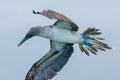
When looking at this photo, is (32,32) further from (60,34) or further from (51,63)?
(51,63)

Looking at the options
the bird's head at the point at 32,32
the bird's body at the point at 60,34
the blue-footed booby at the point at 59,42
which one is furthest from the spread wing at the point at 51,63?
the bird's head at the point at 32,32

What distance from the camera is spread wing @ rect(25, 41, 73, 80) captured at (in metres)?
30.8

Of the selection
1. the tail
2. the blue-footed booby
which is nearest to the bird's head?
the blue-footed booby

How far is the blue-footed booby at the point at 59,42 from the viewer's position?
1096 inches

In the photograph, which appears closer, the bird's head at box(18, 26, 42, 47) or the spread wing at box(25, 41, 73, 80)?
the bird's head at box(18, 26, 42, 47)

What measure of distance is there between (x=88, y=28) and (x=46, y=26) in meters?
2.29

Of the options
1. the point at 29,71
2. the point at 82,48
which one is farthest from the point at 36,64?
the point at 82,48

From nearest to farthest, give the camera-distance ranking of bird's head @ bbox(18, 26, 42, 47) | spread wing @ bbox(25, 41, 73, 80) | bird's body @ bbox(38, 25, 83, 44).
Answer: bird's body @ bbox(38, 25, 83, 44) → bird's head @ bbox(18, 26, 42, 47) → spread wing @ bbox(25, 41, 73, 80)

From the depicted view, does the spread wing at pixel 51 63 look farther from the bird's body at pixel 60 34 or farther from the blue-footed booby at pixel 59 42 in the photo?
the bird's body at pixel 60 34

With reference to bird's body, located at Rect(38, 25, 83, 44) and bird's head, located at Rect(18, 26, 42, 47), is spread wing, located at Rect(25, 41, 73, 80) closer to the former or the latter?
bird's body, located at Rect(38, 25, 83, 44)

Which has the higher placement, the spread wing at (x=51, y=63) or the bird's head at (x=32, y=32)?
the bird's head at (x=32, y=32)

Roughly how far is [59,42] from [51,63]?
1.83 metres

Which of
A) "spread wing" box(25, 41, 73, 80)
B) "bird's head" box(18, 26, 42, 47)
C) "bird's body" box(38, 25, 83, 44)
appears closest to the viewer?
"bird's body" box(38, 25, 83, 44)

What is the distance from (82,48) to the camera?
30312mm
